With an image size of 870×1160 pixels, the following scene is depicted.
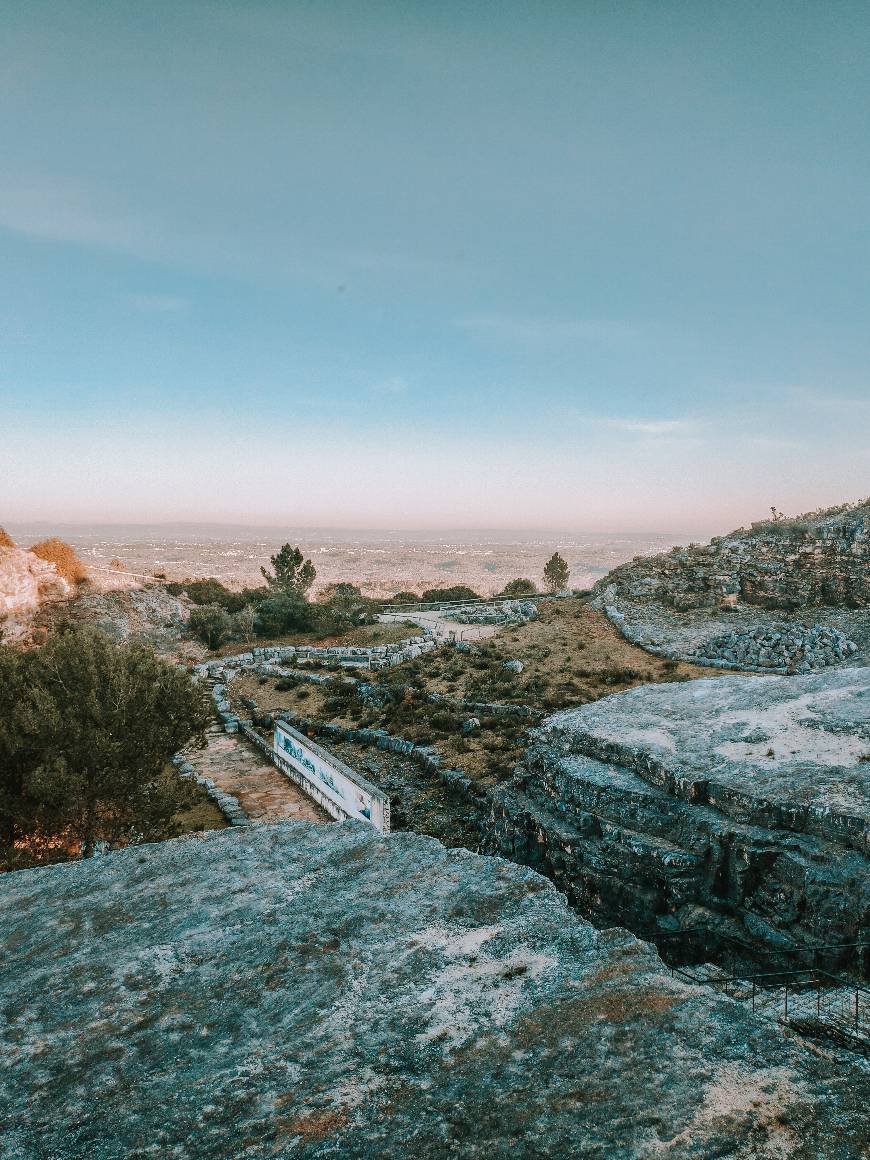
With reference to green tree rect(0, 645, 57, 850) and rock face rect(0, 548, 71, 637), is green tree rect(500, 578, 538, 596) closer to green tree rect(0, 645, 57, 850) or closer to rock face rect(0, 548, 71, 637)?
rock face rect(0, 548, 71, 637)

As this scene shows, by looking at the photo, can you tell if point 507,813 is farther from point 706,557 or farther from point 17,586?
point 17,586

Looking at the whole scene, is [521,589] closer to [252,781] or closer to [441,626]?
[441,626]

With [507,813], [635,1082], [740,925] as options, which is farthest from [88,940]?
[507,813]

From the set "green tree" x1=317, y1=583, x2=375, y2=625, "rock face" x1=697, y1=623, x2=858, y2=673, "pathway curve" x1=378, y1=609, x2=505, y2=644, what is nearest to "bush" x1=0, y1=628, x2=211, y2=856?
"rock face" x1=697, y1=623, x2=858, y2=673

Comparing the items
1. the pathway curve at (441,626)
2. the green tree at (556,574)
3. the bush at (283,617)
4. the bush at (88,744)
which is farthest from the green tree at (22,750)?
the green tree at (556,574)

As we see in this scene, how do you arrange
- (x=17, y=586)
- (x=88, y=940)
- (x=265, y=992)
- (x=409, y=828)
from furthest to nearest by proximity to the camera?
1. (x=17, y=586)
2. (x=409, y=828)
3. (x=88, y=940)
4. (x=265, y=992)

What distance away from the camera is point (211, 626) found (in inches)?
1503

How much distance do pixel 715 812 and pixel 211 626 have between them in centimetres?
3435

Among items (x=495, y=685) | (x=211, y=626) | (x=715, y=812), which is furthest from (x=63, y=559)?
(x=715, y=812)

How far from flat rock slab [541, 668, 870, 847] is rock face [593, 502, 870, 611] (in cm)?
2124

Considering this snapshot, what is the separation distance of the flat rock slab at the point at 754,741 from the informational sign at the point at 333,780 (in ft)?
12.4

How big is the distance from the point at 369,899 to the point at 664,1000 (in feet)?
6.69

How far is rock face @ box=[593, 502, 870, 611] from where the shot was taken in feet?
101

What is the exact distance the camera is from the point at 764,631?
27219 millimetres
